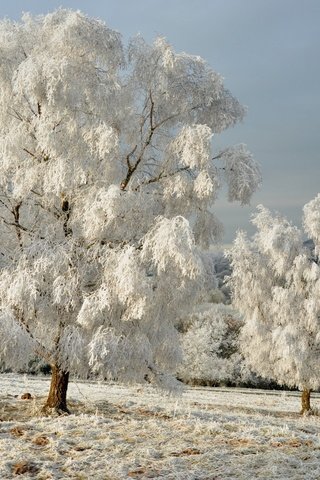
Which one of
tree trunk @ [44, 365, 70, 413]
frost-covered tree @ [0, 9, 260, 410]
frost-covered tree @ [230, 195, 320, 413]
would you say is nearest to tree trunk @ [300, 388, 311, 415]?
frost-covered tree @ [230, 195, 320, 413]

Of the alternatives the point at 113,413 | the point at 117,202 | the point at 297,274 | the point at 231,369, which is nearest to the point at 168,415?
the point at 113,413

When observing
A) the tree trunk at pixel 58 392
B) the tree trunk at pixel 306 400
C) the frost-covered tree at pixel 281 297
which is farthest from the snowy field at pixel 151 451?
the tree trunk at pixel 306 400

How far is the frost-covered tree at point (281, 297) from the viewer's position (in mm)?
24359

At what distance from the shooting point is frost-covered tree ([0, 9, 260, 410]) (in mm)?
12594

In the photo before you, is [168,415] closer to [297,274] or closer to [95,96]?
[95,96]

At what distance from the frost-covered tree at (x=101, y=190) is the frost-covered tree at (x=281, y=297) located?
10573 mm

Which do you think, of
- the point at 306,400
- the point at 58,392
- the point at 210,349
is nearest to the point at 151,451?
the point at 58,392

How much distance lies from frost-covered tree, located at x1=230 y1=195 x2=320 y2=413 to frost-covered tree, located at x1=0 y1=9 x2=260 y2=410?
34.7 feet

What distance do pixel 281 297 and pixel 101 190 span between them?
547 inches

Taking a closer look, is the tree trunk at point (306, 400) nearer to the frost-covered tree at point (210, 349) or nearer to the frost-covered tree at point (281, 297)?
the frost-covered tree at point (281, 297)

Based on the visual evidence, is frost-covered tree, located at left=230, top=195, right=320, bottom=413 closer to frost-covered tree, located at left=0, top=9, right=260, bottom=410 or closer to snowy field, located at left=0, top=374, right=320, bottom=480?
frost-covered tree, located at left=0, top=9, right=260, bottom=410

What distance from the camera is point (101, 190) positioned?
13.0 m

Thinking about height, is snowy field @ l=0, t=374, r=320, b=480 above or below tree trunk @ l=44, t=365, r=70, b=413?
below

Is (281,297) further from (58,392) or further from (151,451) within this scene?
(151,451)
